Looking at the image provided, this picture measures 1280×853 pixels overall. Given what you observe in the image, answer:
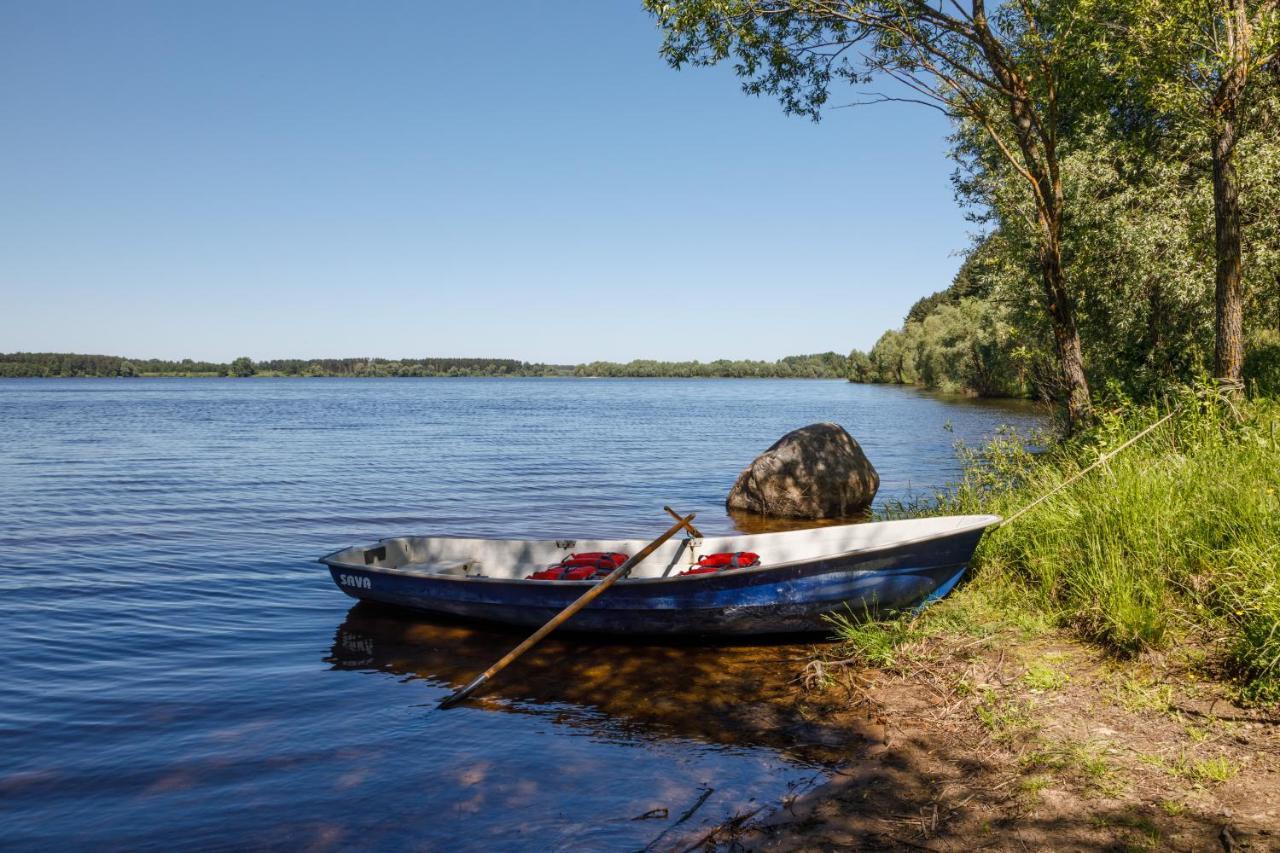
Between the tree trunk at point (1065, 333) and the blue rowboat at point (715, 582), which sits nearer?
the blue rowboat at point (715, 582)

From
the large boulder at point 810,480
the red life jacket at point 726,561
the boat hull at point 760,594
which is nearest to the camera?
the boat hull at point 760,594

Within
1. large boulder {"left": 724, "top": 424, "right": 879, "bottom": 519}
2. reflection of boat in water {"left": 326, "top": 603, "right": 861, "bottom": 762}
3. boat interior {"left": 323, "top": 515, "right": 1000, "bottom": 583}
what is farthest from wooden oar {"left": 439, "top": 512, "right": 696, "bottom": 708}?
large boulder {"left": 724, "top": 424, "right": 879, "bottom": 519}

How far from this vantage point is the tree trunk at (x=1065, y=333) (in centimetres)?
1125

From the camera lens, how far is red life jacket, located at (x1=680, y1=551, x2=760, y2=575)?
9.55 meters

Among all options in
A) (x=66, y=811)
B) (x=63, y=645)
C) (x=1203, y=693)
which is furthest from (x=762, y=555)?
(x=63, y=645)

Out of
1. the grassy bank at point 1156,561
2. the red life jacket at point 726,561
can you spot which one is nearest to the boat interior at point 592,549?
the red life jacket at point 726,561

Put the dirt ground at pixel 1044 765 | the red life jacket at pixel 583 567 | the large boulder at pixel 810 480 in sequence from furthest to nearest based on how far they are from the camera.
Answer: the large boulder at pixel 810 480 < the red life jacket at pixel 583 567 < the dirt ground at pixel 1044 765

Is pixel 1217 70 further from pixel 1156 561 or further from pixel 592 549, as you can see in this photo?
pixel 592 549

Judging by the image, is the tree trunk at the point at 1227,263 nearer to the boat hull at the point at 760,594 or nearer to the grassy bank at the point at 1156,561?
the grassy bank at the point at 1156,561

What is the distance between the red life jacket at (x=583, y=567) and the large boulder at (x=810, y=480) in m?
8.00

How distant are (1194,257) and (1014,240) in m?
3.41

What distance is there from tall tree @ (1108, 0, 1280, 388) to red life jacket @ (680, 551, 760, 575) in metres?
5.75

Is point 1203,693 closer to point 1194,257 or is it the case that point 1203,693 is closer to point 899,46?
point 899,46

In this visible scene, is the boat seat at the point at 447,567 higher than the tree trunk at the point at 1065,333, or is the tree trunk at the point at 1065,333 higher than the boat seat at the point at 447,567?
the tree trunk at the point at 1065,333
